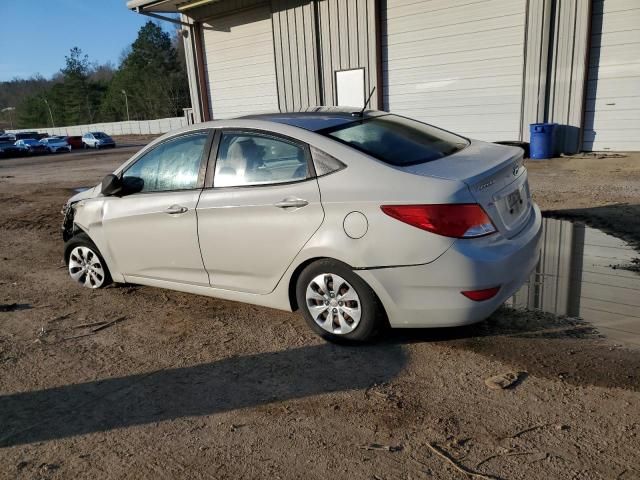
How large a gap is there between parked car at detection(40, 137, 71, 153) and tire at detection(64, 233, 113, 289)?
38231 mm

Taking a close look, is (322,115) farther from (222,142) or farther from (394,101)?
(394,101)

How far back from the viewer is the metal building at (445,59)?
462 inches

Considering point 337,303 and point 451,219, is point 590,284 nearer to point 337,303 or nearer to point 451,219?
point 451,219

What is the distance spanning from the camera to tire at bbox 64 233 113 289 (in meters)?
5.22

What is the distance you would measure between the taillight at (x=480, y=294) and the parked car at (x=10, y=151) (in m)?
41.0

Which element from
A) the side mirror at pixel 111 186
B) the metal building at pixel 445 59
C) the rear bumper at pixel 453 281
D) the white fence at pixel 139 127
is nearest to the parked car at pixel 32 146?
the white fence at pixel 139 127

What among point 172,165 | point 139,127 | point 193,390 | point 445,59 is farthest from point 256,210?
point 139,127

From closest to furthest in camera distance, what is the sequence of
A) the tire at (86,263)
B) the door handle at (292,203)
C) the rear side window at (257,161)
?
the door handle at (292,203) < the rear side window at (257,161) < the tire at (86,263)

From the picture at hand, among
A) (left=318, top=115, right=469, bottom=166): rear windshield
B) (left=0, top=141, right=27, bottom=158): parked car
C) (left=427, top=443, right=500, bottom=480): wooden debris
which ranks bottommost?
(left=0, top=141, right=27, bottom=158): parked car

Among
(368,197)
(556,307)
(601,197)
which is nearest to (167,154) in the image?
(368,197)

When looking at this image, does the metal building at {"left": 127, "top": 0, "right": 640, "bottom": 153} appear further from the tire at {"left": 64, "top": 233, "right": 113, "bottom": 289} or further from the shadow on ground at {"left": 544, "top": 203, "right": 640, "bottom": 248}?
the tire at {"left": 64, "top": 233, "right": 113, "bottom": 289}

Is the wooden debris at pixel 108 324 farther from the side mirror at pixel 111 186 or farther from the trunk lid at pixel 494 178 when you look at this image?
the trunk lid at pixel 494 178

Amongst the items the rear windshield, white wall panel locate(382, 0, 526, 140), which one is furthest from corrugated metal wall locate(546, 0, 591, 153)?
the rear windshield

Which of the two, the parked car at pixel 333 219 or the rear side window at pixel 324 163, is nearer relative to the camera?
the parked car at pixel 333 219
